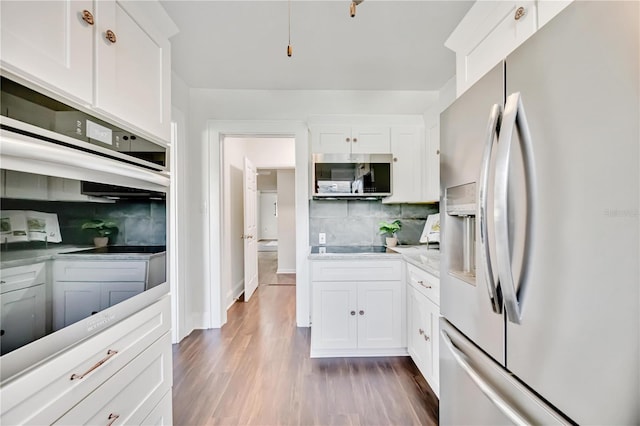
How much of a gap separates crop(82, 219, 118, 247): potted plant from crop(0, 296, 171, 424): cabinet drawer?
303mm

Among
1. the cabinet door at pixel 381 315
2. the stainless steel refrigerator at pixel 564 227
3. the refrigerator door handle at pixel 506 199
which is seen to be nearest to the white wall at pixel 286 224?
the cabinet door at pixel 381 315

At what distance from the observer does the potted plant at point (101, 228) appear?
88 cm

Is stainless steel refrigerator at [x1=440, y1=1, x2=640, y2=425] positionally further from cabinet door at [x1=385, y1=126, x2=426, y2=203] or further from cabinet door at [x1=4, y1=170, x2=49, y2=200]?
cabinet door at [x1=385, y1=126, x2=426, y2=203]

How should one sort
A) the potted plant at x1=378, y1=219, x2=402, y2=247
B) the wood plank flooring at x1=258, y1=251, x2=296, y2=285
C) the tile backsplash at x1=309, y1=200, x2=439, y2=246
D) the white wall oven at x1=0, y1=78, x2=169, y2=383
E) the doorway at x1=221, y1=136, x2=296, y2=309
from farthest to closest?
the wood plank flooring at x1=258, y1=251, x2=296, y2=285 → the doorway at x1=221, y1=136, x2=296, y2=309 → the tile backsplash at x1=309, y1=200, x2=439, y2=246 → the potted plant at x1=378, y1=219, x2=402, y2=247 → the white wall oven at x1=0, y1=78, x2=169, y2=383

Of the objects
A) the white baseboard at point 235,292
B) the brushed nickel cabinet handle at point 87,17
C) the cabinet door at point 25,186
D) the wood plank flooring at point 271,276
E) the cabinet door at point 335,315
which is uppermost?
the brushed nickel cabinet handle at point 87,17

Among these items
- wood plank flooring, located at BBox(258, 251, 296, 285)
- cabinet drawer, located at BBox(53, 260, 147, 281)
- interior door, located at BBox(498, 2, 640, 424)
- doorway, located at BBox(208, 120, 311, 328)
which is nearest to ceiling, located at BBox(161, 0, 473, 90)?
doorway, located at BBox(208, 120, 311, 328)

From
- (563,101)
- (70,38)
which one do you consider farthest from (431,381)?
(70,38)

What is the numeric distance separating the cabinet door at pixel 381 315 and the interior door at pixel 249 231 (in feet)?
7.26

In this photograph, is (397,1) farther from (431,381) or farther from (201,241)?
(201,241)

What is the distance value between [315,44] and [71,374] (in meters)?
2.39

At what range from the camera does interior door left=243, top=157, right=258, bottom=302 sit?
162 inches

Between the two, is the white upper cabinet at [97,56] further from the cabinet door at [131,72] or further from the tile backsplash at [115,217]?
the tile backsplash at [115,217]

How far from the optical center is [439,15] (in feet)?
6.23

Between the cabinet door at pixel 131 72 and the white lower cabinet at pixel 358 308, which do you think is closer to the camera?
the cabinet door at pixel 131 72
